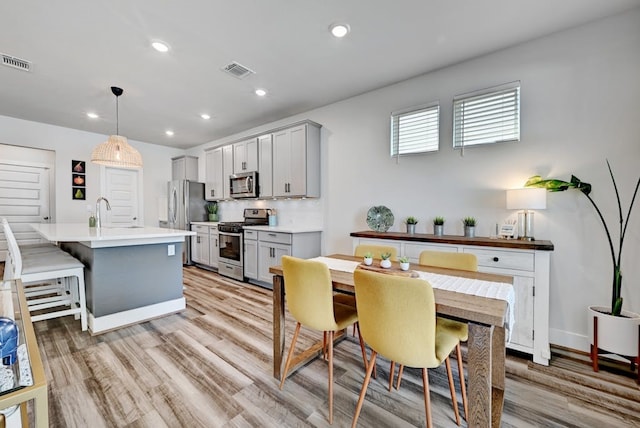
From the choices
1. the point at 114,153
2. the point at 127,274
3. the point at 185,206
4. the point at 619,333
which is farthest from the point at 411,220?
the point at 185,206

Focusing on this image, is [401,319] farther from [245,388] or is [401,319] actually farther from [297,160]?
[297,160]

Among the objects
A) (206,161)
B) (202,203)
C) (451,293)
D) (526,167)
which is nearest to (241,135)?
(206,161)

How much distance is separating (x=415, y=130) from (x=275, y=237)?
2413 mm

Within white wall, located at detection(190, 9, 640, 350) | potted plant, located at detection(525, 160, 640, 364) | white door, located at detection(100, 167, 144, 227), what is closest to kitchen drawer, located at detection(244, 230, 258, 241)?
white wall, located at detection(190, 9, 640, 350)

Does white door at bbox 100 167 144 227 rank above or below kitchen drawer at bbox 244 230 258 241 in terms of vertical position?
above

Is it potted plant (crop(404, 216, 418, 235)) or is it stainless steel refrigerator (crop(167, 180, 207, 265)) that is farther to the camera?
stainless steel refrigerator (crop(167, 180, 207, 265))

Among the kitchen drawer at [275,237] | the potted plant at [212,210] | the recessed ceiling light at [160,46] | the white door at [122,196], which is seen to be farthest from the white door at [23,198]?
the recessed ceiling light at [160,46]

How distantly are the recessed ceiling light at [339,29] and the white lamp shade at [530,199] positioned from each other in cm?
213

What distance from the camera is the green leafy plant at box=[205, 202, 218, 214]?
20.1ft

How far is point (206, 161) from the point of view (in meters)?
5.82

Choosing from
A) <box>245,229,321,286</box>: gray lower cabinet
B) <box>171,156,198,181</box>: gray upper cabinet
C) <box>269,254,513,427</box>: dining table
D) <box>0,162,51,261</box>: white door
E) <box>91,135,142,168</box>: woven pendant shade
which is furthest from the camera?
<box>171,156,198,181</box>: gray upper cabinet

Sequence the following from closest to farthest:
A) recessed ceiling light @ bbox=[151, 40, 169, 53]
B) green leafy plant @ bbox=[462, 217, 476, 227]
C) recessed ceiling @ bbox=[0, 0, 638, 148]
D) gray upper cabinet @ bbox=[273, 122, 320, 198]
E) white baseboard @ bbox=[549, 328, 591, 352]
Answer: recessed ceiling @ bbox=[0, 0, 638, 148] < white baseboard @ bbox=[549, 328, 591, 352] < recessed ceiling light @ bbox=[151, 40, 169, 53] < green leafy plant @ bbox=[462, 217, 476, 227] < gray upper cabinet @ bbox=[273, 122, 320, 198]

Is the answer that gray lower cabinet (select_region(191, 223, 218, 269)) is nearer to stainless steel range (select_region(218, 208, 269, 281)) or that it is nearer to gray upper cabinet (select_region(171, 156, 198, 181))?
stainless steel range (select_region(218, 208, 269, 281))

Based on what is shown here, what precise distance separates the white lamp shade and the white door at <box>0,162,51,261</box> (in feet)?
25.8
